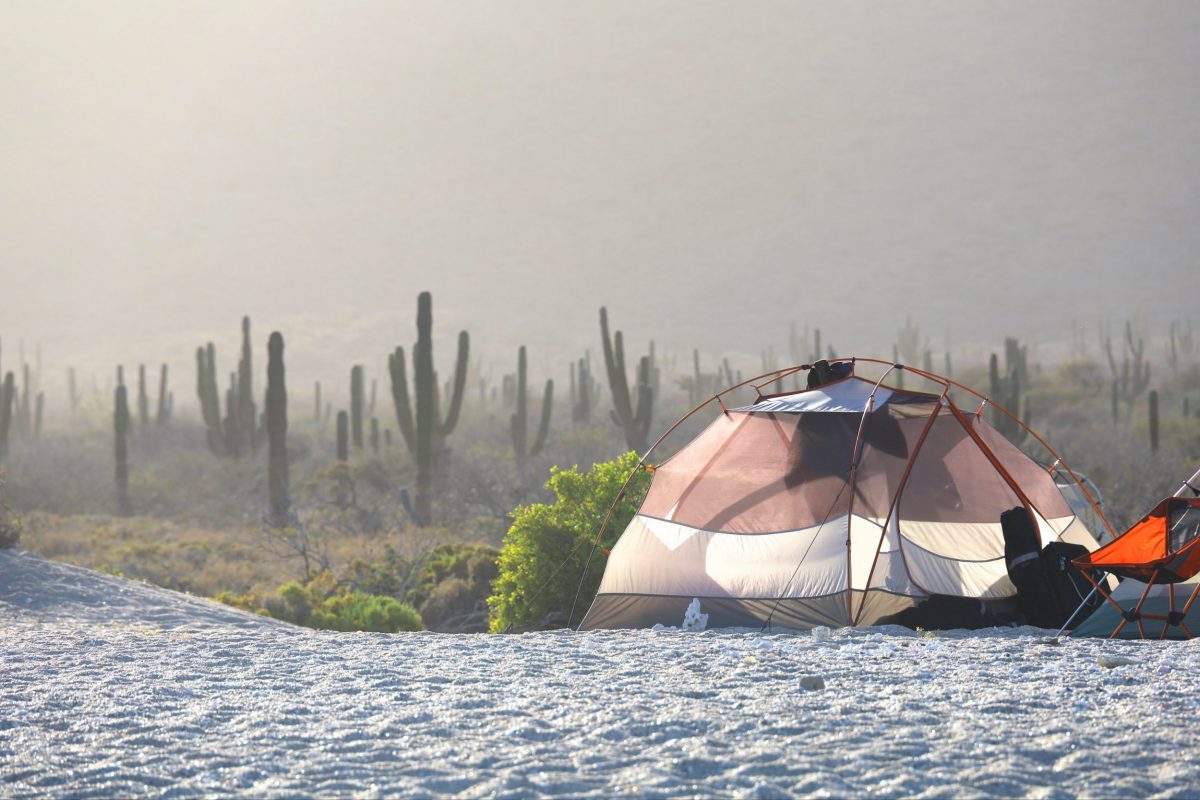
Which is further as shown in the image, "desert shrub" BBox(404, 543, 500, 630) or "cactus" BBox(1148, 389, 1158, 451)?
"cactus" BBox(1148, 389, 1158, 451)

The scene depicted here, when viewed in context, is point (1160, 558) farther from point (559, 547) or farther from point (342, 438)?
point (342, 438)

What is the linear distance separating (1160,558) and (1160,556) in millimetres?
31

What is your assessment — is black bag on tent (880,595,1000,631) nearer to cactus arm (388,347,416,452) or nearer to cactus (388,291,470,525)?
cactus (388,291,470,525)

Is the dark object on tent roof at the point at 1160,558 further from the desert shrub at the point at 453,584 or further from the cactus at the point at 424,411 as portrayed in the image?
the cactus at the point at 424,411

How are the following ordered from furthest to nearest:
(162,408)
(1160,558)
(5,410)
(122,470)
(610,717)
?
(162,408) → (5,410) → (122,470) → (1160,558) → (610,717)

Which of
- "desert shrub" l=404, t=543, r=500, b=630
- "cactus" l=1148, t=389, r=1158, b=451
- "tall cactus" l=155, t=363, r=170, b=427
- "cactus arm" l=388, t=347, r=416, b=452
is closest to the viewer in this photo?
"desert shrub" l=404, t=543, r=500, b=630

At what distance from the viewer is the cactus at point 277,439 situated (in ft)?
84.8

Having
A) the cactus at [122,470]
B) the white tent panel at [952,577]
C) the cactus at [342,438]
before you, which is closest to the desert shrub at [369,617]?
the white tent panel at [952,577]

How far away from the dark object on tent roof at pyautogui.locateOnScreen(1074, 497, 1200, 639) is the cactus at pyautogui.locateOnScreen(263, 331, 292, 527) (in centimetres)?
1939

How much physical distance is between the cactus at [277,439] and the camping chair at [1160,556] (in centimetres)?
1938

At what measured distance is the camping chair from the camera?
788cm

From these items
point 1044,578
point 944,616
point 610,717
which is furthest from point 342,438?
point 610,717

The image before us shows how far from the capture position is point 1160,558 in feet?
26.0

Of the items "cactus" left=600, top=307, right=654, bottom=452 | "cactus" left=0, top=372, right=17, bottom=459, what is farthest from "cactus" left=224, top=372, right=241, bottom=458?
"cactus" left=600, top=307, right=654, bottom=452
